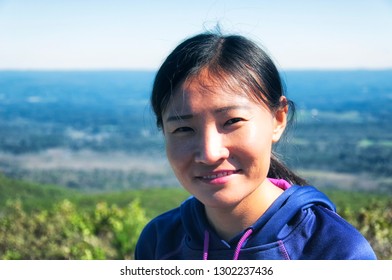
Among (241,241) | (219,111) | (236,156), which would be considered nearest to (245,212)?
(241,241)

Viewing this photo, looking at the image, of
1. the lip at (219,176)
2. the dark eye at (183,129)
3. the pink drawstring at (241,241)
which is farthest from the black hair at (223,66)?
the pink drawstring at (241,241)

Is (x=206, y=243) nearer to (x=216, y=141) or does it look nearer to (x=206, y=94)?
(x=216, y=141)

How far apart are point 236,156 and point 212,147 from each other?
0.27ft

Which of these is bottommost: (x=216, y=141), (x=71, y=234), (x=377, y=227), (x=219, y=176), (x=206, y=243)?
(x=71, y=234)

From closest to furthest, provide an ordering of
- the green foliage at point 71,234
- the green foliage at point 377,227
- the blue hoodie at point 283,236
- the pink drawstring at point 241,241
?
the blue hoodie at point 283,236 → the pink drawstring at point 241,241 → the green foliage at point 377,227 → the green foliage at point 71,234

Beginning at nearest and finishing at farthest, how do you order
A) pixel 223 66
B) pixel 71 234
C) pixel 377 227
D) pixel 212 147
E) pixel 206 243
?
pixel 212 147, pixel 223 66, pixel 206 243, pixel 377 227, pixel 71 234

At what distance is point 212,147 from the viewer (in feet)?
4.67

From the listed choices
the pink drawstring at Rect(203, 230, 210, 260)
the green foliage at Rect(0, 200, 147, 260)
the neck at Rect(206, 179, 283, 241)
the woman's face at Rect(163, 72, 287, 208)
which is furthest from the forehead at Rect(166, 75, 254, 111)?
the green foliage at Rect(0, 200, 147, 260)

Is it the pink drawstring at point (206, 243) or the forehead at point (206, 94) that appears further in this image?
the pink drawstring at point (206, 243)

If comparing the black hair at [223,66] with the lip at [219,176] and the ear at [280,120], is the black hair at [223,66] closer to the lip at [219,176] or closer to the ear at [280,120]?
the ear at [280,120]

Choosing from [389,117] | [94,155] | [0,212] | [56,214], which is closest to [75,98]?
[94,155]

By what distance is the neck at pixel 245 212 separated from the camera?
1.60 m

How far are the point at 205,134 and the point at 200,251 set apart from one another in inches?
15.6

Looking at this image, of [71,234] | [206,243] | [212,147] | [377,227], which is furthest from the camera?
[71,234]
